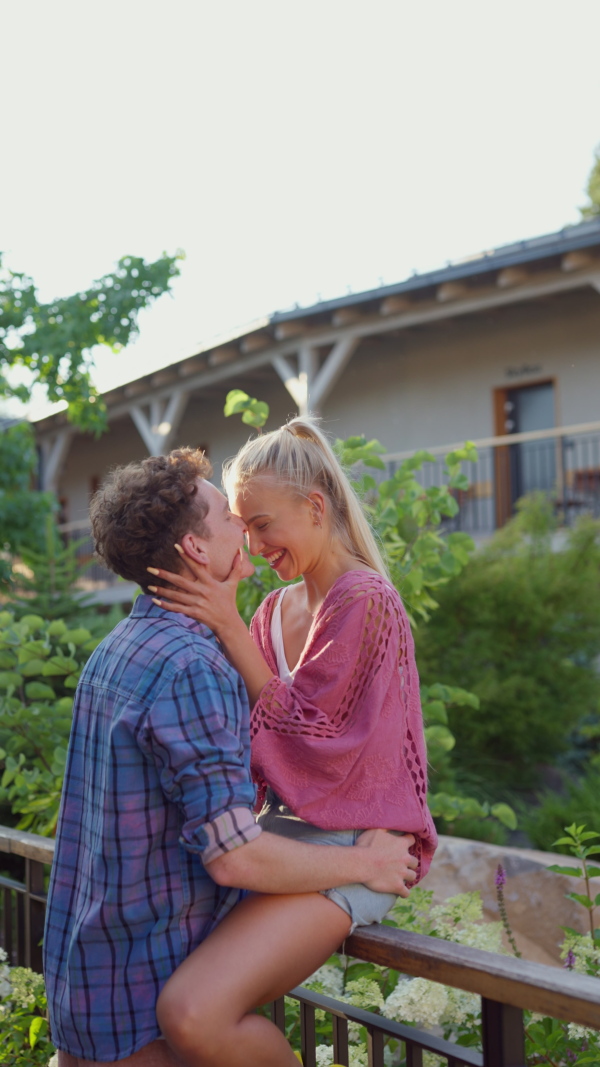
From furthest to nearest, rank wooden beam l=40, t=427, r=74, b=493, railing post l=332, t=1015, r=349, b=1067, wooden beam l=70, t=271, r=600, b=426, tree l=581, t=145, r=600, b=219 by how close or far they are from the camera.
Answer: tree l=581, t=145, r=600, b=219
wooden beam l=40, t=427, r=74, b=493
wooden beam l=70, t=271, r=600, b=426
railing post l=332, t=1015, r=349, b=1067

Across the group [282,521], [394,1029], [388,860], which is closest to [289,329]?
[282,521]

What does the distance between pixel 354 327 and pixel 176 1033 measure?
11.3 metres

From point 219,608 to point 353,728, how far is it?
339mm

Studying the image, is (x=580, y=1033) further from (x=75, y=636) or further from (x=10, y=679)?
(x=10, y=679)

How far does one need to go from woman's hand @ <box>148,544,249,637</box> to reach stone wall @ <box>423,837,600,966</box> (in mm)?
3387

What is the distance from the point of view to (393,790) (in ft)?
6.14

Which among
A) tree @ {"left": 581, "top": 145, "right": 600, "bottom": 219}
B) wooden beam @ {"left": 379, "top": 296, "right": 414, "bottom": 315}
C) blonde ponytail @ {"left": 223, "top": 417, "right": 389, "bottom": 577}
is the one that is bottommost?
blonde ponytail @ {"left": 223, "top": 417, "right": 389, "bottom": 577}

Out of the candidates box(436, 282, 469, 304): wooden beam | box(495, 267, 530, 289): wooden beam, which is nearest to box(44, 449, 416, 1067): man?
box(495, 267, 530, 289): wooden beam

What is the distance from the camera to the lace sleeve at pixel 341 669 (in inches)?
74.4

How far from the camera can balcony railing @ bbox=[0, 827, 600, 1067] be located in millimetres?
1439

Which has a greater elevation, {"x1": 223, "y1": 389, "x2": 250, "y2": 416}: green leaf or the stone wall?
{"x1": 223, "y1": 389, "x2": 250, "y2": 416}: green leaf

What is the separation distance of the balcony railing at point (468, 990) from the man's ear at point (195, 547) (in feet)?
2.45

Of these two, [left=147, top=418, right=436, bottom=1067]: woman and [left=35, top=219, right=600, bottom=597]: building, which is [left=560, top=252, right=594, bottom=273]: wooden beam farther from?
[left=147, top=418, right=436, bottom=1067]: woman

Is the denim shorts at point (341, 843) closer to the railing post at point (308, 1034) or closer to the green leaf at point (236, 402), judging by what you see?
the railing post at point (308, 1034)
